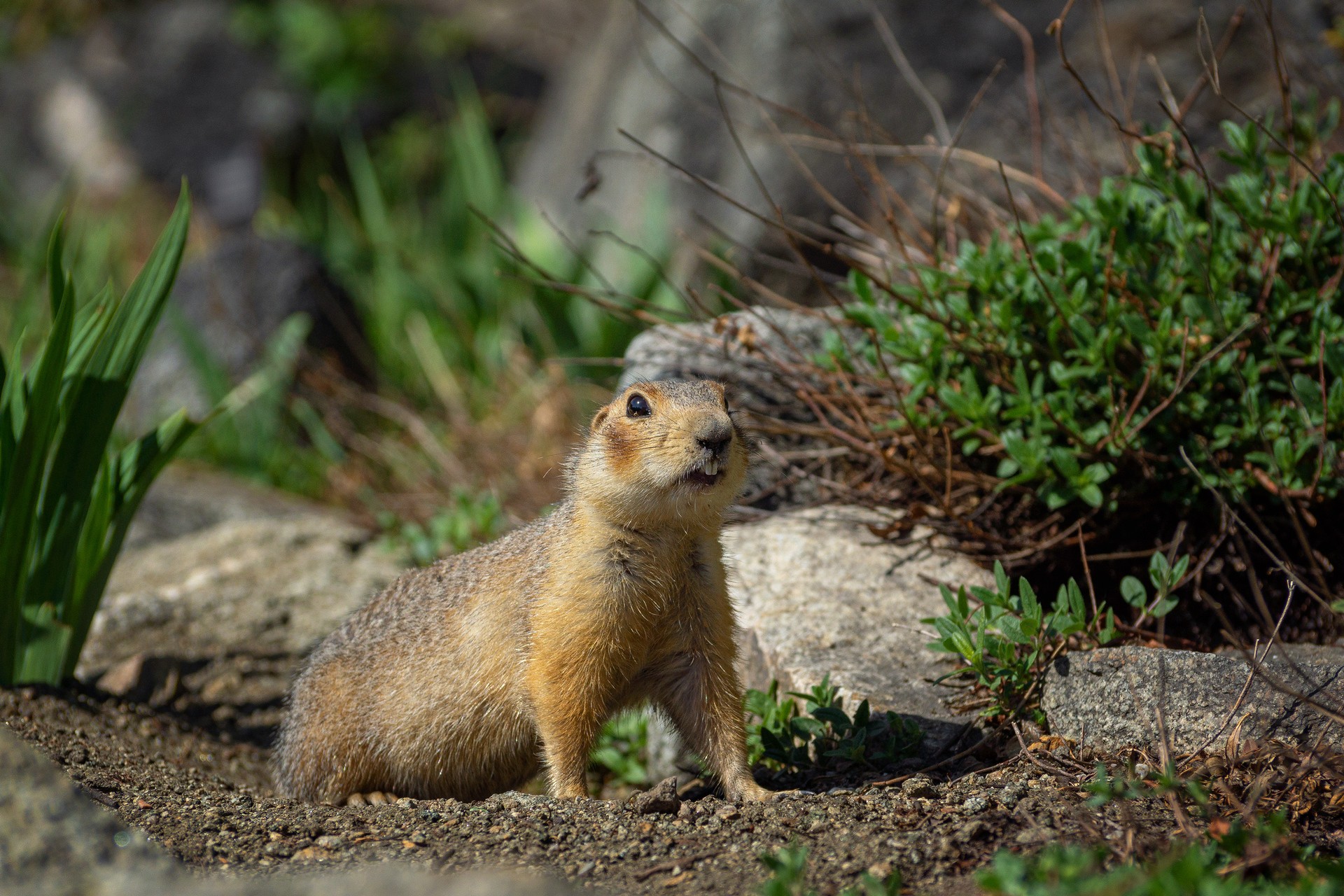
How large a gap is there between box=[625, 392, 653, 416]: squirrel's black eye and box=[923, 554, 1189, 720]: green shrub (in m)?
1.09

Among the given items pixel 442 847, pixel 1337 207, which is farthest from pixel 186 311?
pixel 1337 207

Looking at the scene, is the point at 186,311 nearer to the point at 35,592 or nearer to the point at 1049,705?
the point at 35,592

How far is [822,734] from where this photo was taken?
360cm

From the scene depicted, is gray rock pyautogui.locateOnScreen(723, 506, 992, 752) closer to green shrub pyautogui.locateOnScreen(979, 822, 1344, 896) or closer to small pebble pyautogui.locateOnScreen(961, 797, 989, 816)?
small pebble pyautogui.locateOnScreen(961, 797, 989, 816)

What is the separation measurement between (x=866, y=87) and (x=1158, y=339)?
14.8 feet

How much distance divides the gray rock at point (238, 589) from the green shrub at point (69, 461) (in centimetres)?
104

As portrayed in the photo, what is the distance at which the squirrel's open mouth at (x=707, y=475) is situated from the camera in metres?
3.10

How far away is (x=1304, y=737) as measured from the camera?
119 inches

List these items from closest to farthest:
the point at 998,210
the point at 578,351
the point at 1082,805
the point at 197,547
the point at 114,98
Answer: the point at 1082,805, the point at 998,210, the point at 197,547, the point at 578,351, the point at 114,98

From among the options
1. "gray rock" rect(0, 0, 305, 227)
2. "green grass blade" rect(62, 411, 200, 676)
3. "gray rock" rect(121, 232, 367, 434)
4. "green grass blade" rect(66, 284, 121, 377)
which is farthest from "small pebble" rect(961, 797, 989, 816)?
"gray rock" rect(0, 0, 305, 227)

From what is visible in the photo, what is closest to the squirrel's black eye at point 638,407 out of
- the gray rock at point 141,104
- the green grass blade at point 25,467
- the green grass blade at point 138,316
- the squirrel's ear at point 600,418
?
the squirrel's ear at point 600,418

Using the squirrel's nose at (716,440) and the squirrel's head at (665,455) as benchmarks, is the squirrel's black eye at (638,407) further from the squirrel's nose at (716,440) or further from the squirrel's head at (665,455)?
the squirrel's nose at (716,440)

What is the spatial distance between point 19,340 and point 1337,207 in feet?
13.3

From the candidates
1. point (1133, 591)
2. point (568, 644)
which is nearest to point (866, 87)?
point (1133, 591)
